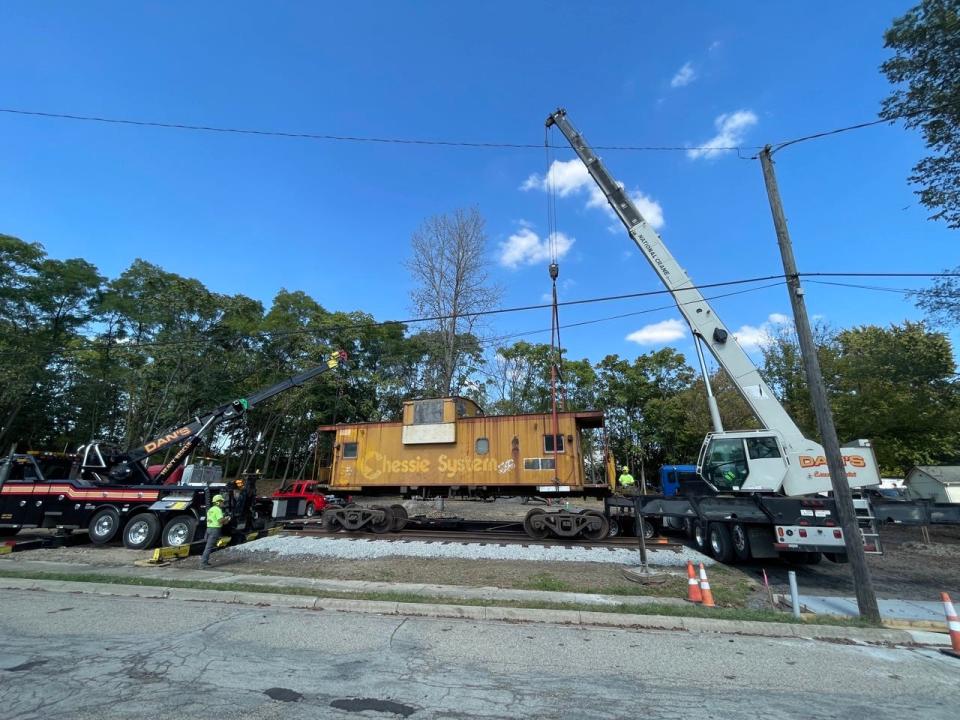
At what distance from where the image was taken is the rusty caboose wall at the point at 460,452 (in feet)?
46.4

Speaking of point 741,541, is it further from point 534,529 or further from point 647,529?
point 534,529

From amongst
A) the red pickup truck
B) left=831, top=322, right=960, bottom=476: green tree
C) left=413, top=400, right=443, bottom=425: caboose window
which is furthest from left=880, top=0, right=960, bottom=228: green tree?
the red pickup truck

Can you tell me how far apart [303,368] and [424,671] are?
27.0 m

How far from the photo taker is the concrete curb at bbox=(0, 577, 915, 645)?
21.1 feet

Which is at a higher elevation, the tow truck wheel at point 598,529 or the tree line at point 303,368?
the tree line at point 303,368

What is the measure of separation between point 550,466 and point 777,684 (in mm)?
9486

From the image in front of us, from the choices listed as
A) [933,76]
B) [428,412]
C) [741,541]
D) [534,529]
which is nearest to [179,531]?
[428,412]

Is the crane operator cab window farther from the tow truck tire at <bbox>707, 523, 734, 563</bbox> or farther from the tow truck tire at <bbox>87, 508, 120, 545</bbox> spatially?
the tow truck tire at <bbox>87, 508, 120, 545</bbox>

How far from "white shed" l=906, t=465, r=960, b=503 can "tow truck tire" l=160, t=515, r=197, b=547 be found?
29.0 m

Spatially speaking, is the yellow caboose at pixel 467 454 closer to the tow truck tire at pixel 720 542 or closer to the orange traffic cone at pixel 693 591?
the tow truck tire at pixel 720 542

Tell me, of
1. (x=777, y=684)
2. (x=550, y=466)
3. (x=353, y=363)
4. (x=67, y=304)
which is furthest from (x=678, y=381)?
(x=67, y=304)

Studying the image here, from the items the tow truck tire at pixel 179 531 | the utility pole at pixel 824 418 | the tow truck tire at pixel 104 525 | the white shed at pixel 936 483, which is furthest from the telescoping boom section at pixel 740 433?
the white shed at pixel 936 483

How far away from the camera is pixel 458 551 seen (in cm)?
1180

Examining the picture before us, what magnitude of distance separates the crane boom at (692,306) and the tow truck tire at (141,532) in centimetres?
1526
